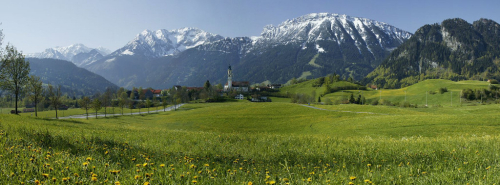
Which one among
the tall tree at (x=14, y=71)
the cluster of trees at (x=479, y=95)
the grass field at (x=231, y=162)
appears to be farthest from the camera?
the cluster of trees at (x=479, y=95)

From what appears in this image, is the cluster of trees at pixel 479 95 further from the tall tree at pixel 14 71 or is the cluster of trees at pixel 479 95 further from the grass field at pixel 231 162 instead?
the tall tree at pixel 14 71

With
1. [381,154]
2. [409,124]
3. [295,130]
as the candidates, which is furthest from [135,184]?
[295,130]

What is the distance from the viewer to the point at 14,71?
4550 cm

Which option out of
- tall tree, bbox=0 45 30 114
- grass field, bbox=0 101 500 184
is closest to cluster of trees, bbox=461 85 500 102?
grass field, bbox=0 101 500 184

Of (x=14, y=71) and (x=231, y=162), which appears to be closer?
(x=231, y=162)

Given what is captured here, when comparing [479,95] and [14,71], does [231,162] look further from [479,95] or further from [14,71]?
[479,95]

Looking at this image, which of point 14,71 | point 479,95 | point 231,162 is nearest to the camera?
point 231,162

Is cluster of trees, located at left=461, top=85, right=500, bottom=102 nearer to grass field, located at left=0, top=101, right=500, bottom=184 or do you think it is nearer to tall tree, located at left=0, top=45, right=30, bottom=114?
grass field, located at left=0, top=101, right=500, bottom=184

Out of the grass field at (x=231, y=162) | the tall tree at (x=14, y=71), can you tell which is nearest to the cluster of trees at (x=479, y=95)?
the grass field at (x=231, y=162)

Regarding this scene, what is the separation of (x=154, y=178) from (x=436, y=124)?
120ft

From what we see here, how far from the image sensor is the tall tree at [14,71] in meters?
42.4

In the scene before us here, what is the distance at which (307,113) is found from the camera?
6034 cm

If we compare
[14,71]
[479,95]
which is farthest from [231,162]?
[479,95]

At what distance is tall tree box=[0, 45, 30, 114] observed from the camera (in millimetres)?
42438
